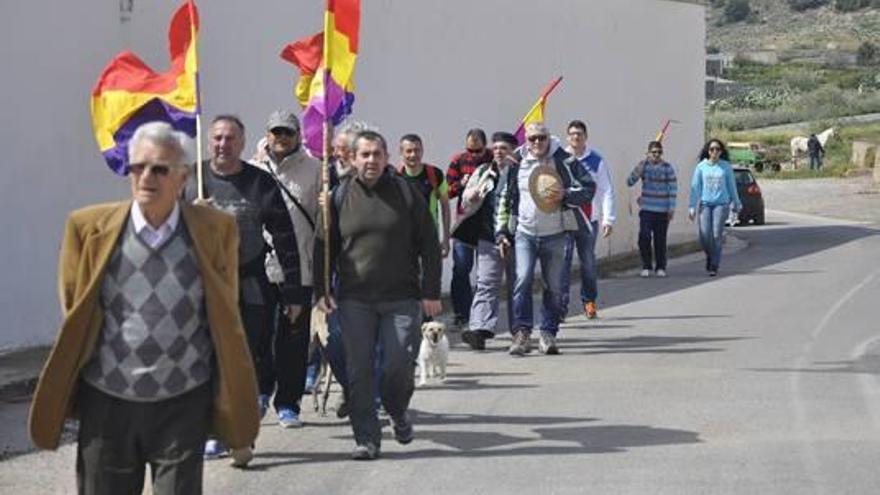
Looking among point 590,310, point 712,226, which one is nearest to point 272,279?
point 590,310

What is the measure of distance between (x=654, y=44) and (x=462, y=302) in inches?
456

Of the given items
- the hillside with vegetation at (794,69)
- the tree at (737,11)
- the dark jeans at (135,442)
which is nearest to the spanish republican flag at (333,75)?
the dark jeans at (135,442)

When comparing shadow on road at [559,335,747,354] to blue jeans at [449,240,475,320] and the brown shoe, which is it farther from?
the brown shoe

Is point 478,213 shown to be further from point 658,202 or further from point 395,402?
point 658,202

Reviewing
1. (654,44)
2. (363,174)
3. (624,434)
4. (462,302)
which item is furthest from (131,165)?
(654,44)

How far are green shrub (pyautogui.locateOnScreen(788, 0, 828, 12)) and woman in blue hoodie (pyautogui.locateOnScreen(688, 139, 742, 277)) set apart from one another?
148m

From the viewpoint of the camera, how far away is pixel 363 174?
834 centimetres

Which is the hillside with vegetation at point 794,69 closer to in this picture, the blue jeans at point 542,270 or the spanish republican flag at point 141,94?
the blue jeans at point 542,270

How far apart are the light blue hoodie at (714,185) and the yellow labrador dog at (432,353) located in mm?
9035

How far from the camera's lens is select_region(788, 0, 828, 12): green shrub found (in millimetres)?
162500

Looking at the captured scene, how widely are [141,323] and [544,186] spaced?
6.98 meters

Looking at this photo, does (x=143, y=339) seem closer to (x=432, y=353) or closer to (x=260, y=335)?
(x=260, y=335)

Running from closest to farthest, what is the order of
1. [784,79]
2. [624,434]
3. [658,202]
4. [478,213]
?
[624,434] < [478,213] < [658,202] < [784,79]

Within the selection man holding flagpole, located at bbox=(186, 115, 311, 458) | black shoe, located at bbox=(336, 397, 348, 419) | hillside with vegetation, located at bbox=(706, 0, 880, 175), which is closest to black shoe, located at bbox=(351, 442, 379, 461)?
man holding flagpole, located at bbox=(186, 115, 311, 458)
